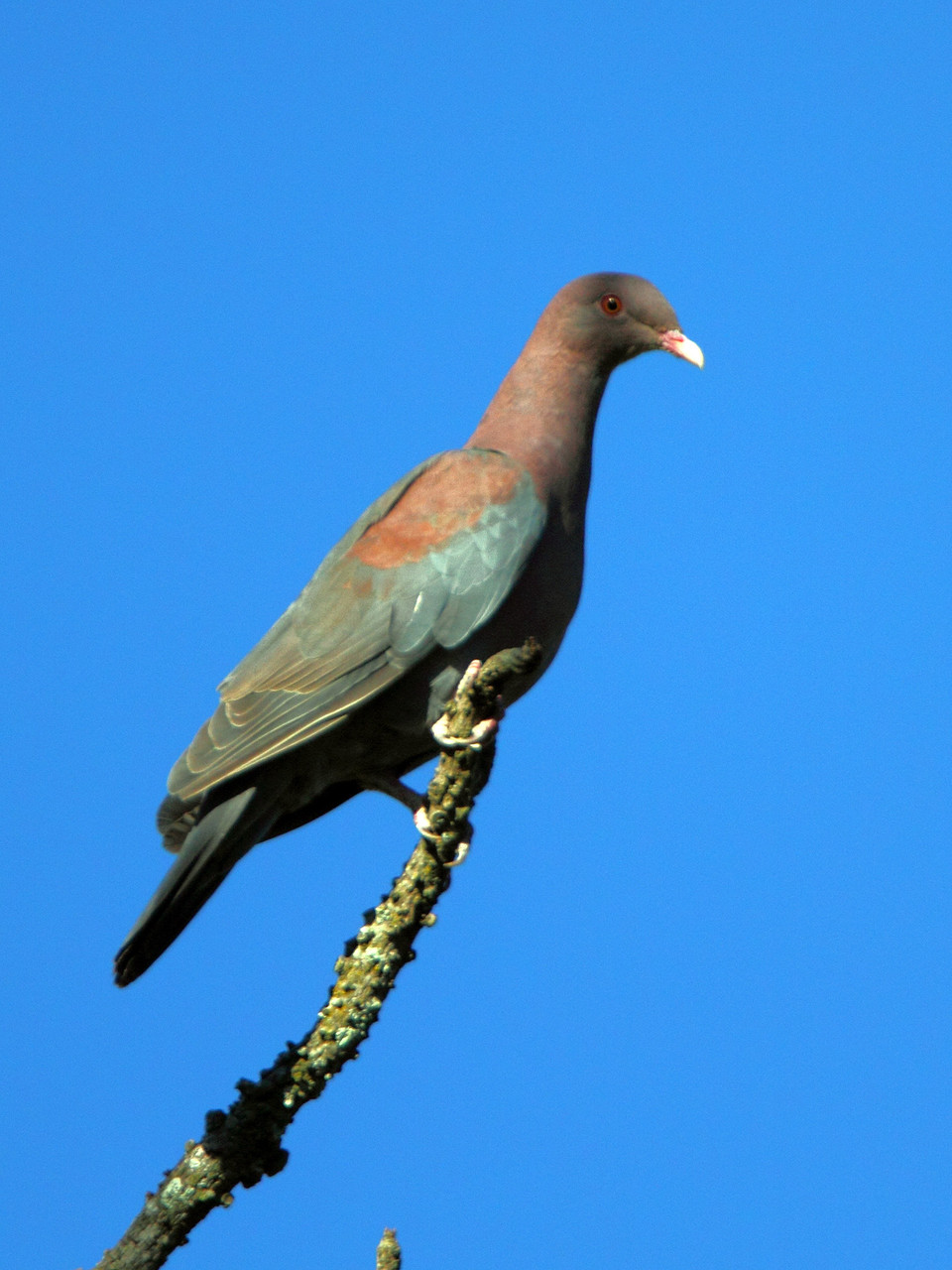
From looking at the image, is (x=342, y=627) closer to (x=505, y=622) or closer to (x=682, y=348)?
(x=505, y=622)

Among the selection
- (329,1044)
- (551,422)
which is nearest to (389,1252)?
(329,1044)

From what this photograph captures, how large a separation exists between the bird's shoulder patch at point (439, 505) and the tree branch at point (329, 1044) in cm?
96

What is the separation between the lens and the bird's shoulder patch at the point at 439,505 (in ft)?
14.1

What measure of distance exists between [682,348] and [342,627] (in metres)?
1.67

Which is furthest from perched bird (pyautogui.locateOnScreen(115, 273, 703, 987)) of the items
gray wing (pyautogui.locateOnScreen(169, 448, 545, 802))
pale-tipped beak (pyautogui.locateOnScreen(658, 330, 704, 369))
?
pale-tipped beak (pyautogui.locateOnScreen(658, 330, 704, 369))

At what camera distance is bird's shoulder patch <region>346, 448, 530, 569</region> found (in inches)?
170

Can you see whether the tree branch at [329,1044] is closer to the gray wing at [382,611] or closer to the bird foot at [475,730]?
the bird foot at [475,730]

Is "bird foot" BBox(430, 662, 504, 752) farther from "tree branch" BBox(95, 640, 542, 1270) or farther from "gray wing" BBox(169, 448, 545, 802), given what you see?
"gray wing" BBox(169, 448, 545, 802)

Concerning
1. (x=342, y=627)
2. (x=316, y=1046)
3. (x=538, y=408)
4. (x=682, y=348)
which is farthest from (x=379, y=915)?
(x=682, y=348)

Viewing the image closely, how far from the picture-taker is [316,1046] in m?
3.35

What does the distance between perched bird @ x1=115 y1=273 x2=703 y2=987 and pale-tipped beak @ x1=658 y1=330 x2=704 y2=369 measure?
60 centimetres

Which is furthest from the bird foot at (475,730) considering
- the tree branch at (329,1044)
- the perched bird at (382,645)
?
the perched bird at (382,645)

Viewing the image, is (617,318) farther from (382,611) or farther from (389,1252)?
(389,1252)

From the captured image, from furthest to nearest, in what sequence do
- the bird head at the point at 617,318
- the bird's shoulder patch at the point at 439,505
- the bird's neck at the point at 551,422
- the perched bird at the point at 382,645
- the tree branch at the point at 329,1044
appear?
the bird head at the point at 617,318 → the bird's neck at the point at 551,422 → the bird's shoulder patch at the point at 439,505 → the perched bird at the point at 382,645 → the tree branch at the point at 329,1044
